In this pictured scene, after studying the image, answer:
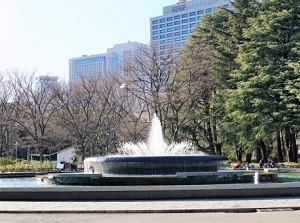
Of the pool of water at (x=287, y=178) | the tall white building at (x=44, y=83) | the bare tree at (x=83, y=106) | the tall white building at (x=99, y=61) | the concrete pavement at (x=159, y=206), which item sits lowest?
the concrete pavement at (x=159, y=206)

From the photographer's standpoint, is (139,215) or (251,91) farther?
(251,91)

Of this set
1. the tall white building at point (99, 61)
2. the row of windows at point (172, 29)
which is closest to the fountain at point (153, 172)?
the tall white building at point (99, 61)

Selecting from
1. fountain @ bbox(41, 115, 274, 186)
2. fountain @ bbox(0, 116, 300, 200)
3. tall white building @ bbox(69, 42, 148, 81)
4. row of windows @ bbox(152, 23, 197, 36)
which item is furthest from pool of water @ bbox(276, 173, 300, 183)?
row of windows @ bbox(152, 23, 197, 36)

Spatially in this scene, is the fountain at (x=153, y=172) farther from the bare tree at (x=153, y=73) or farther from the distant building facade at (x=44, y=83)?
the distant building facade at (x=44, y=83)

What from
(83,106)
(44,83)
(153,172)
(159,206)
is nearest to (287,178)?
(153,172)

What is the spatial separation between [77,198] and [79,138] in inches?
1373

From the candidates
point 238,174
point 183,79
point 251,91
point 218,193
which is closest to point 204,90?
point 183,79

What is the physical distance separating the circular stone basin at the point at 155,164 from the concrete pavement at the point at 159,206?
4.58 m

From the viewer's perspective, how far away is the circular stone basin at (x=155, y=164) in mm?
19203

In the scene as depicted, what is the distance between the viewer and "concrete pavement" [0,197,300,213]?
12664mm

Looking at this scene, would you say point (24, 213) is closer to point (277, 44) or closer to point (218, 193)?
point (218, 193)

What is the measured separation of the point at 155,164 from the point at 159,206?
19.5 feet

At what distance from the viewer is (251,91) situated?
40875mm

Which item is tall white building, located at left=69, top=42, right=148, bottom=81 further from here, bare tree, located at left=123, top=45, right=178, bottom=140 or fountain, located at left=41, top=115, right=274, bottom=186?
fountain, located at left=41, top=115, right=274, bottom=186
